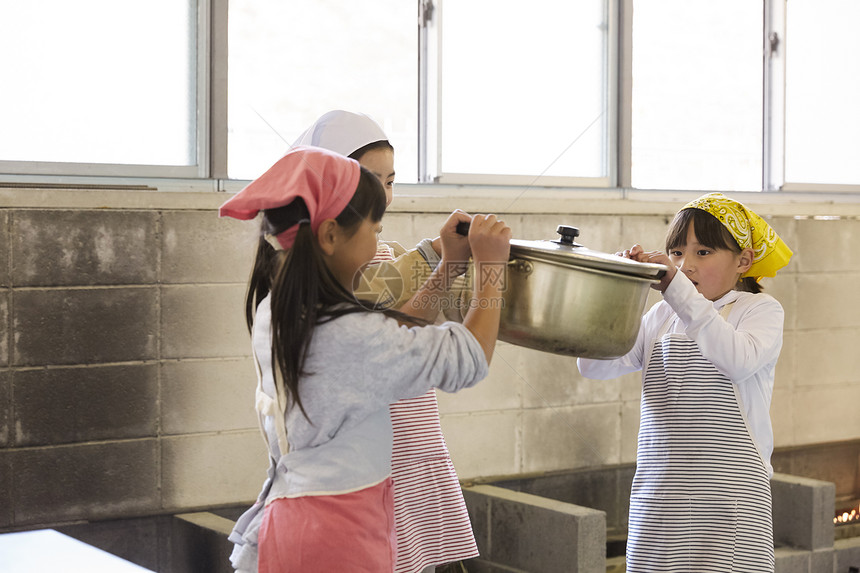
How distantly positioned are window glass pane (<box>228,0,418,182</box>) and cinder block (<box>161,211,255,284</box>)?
0.23 meters

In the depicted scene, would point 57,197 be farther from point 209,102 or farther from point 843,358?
point 843,358

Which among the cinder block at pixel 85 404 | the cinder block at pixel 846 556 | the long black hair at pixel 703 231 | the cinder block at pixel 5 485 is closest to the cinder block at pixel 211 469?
the cinder block at pixel 85 404

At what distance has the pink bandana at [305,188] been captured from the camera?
3.48ft

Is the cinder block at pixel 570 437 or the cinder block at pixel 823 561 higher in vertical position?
the cinder block at pixel 570 437

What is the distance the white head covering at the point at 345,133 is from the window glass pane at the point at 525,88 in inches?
67.0

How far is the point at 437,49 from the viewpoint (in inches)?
122

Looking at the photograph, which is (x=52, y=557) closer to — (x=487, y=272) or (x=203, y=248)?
(x=487, y=272)

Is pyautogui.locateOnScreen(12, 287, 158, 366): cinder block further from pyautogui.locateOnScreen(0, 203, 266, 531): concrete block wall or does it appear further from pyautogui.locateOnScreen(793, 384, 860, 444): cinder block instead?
pyautogui.locateOnScreen(793, 384, 860, 444): cinder block

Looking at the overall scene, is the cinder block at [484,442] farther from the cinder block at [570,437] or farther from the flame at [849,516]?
the flame at [849,516]

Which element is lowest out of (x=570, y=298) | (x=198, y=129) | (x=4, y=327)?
(x=4, y=327)

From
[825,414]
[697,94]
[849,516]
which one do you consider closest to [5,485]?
[697,94]

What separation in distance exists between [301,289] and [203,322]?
5.44 feet

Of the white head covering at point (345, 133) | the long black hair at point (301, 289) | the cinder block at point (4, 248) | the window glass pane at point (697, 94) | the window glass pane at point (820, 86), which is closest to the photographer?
the long black hair at point (301, 289)

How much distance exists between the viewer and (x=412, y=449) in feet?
4.45
